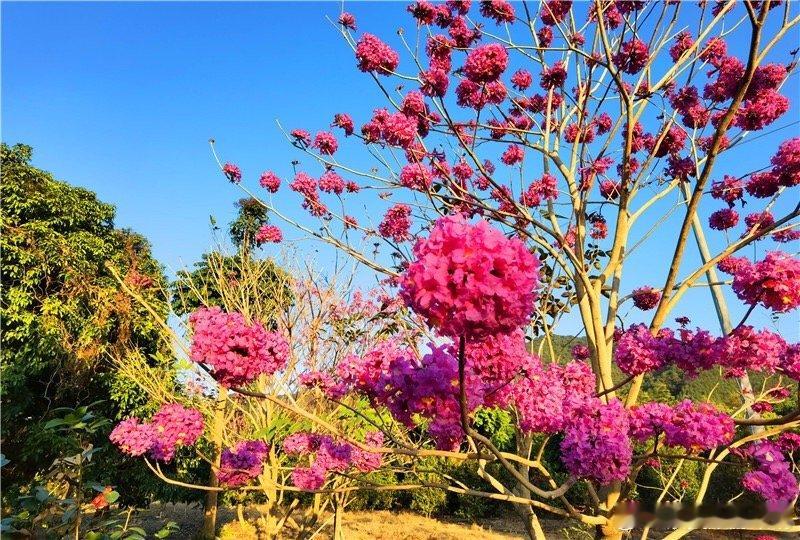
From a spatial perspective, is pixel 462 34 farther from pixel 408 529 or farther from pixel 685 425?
pixel 408 529

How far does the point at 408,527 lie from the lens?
1122 cm

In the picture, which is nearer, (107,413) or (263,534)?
(263,534)

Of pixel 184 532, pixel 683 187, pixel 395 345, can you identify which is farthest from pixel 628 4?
pixel 184 532

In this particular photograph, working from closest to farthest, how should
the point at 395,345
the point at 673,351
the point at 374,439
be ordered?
the point at 395,345 < the point at 673,351 < the point at 374,439

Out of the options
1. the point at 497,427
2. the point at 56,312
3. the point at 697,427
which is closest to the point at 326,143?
the point at 697,427

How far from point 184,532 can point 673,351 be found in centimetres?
1163

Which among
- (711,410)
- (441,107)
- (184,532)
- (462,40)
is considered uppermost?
(462,40)

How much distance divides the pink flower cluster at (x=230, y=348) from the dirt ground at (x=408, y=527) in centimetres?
843

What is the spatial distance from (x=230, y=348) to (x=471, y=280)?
4.63 feet

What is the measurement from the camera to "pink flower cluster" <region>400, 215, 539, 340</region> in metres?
1.49

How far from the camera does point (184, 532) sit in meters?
11.3

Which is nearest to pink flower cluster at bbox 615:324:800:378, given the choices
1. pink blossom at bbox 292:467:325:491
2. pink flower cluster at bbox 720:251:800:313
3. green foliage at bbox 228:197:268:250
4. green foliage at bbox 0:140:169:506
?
pink flower cluster at bbox 720:251:800:313

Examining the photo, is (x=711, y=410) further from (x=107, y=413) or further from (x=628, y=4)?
(x=107, y=413)

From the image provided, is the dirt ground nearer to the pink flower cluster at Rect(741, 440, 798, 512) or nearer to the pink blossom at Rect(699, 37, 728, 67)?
the pink flower cluster at Rect(741, 440, 798, 512)
